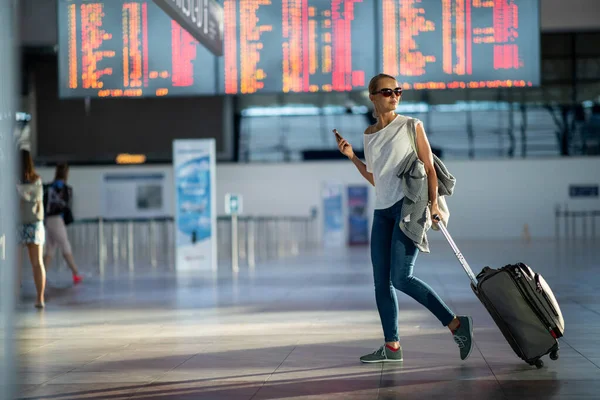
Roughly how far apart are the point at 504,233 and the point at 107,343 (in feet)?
65.7

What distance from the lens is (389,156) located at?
436 centimetres

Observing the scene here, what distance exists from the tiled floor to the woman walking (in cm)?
20

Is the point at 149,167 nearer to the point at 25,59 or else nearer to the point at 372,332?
the point at 25,59

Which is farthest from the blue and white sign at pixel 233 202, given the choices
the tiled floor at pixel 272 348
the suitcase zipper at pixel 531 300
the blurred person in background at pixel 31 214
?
the suitcase zipper at pixel 531 300

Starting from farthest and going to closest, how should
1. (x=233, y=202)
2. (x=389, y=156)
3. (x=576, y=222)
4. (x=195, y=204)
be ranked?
(x=576, y=222) < (x=195, y=204) < (x=233, y=202) < (x=389, y=156)

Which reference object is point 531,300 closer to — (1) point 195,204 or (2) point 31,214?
(2) point 31,214

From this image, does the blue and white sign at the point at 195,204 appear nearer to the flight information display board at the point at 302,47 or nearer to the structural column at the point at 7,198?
the flight information display board at the point at 302,47

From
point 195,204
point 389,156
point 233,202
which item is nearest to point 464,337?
point 389,156

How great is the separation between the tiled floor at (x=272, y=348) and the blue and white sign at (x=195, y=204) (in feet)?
11.2

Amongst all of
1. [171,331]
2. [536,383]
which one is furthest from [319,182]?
[536,383]

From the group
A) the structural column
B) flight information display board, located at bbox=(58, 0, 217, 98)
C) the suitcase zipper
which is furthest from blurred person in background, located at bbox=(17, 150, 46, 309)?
the structural column

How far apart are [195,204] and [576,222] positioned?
14151 mm

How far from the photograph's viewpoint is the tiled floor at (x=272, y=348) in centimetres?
380

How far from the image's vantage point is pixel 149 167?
2491cm
